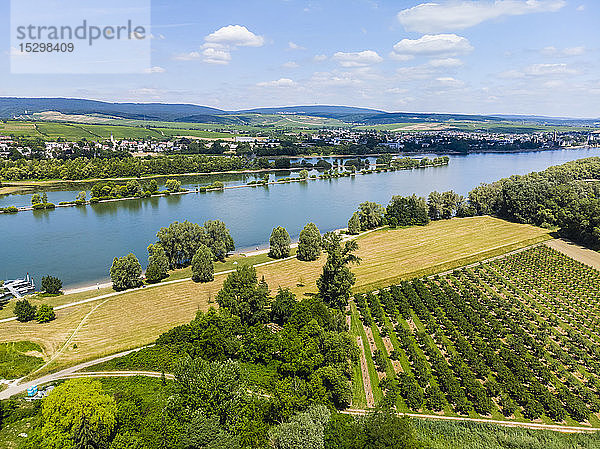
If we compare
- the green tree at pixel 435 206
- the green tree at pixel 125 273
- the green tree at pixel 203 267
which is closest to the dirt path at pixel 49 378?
the green tree at pixel 125 273

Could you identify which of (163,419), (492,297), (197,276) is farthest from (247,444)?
(492,297)

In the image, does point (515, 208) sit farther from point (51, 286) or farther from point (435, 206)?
point (51, 286)

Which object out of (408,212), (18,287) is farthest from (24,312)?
(408,212)

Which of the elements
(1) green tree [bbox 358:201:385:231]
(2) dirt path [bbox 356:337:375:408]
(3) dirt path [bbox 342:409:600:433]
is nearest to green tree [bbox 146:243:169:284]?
(2) dirt path [bbox 356:337:375:408]

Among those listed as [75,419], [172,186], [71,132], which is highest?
[71,132]

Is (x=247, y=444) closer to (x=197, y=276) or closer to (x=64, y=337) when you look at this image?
(x=64, y=337)

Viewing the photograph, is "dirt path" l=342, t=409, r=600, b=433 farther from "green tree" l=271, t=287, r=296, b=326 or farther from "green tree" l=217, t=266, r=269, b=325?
"green tree" l=217, t=266, r=269, b=325
